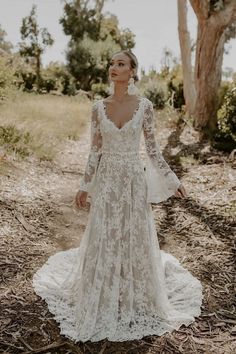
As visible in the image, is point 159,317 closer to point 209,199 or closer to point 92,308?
point 92,308

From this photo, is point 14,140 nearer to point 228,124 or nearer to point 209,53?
point 228,124

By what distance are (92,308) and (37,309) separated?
64 centimetres

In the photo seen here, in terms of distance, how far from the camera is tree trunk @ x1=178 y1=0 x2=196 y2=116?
1400 centimetres

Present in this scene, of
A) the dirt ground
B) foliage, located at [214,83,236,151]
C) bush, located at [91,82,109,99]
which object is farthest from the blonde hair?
bush, located at [91,82,109,99]

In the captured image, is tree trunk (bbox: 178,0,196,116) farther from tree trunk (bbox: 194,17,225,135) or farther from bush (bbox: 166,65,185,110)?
bush (bbox: 166,65,185,110)

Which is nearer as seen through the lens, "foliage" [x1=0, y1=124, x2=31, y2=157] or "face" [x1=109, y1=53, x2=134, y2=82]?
"face" [x1=109, y1=53, x2=134, y2=82]

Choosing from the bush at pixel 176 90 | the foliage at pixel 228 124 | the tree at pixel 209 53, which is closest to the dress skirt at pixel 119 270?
the foliage at pixel 228 124

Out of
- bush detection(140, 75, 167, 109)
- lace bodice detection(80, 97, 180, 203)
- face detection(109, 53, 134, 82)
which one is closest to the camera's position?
face detection(109, 53, 134, 82)

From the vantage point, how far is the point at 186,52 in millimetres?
14383

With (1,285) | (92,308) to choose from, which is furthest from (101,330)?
(1,285)

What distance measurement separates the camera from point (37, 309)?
3916mm

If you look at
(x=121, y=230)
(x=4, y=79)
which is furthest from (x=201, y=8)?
(x=121, y=230)

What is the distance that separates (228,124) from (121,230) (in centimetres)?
702

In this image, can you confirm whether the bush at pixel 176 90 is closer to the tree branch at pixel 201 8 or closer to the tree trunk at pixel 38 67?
the tree branch at pixel 201 8
